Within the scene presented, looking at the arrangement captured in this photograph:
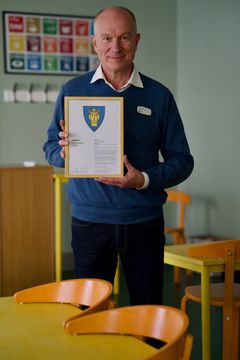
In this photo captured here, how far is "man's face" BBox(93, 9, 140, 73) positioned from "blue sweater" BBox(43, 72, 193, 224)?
0.42 feet

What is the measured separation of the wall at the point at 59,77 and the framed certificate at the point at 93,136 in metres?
3.60

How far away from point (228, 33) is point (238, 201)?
1.50 m

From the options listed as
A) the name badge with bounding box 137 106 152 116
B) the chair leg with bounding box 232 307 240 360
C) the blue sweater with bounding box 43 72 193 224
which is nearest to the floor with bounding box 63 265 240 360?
the chair leg with bounding box 232 307 240 360

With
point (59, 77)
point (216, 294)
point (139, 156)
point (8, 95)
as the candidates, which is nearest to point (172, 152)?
point (139, 156)

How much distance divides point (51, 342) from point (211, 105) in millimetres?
4523

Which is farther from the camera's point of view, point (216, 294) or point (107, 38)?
point (216, 294)

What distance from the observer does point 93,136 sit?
2.40 m

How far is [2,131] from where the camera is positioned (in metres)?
5.85

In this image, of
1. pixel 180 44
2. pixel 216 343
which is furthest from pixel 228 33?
pixel 216 343

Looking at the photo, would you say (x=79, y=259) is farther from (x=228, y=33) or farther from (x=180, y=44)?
(x=180, y=44)

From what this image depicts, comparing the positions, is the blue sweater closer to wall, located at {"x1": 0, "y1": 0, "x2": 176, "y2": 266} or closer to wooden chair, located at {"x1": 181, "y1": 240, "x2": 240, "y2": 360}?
wooden chair, located at {"x1": 181, "y1": 240, "x2": 240, "y2": 360}

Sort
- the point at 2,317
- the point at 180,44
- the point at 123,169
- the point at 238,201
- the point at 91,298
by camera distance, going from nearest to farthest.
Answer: the point at 2,317 → the point at 91,298 → the point at 123,169 → the point at 238,201 → the point at 180,44

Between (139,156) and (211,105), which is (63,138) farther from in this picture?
(211,105)

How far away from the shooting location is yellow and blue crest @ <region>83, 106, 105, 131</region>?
7.78 feet
